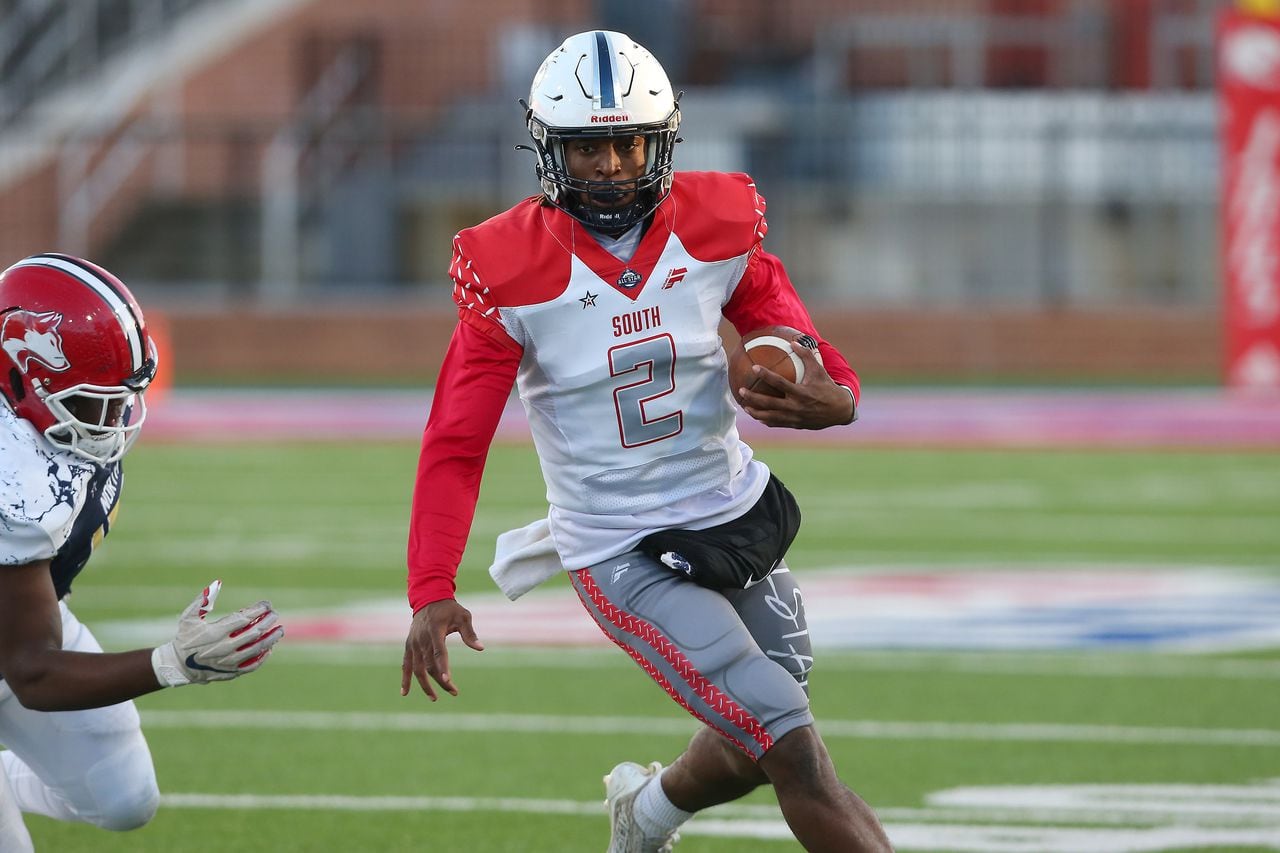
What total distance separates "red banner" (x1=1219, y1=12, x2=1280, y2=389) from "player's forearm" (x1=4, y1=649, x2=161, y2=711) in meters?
15.0

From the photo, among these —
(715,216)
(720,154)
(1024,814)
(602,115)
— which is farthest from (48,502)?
(720,154)

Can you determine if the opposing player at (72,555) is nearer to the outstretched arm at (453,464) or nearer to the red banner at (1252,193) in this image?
the outstretched arm at (453,464)

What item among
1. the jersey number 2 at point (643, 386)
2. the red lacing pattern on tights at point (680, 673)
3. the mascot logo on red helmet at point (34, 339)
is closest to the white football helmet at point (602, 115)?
the jersey number 2 at point (643, 386)

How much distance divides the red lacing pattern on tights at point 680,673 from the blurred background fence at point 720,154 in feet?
60.5

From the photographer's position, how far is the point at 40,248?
26.9 meters

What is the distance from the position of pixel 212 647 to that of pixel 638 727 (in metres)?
3.14

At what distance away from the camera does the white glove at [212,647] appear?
13.5 feet

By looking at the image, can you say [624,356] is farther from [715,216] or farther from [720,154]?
[720,154]

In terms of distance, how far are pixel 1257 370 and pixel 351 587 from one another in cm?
1052

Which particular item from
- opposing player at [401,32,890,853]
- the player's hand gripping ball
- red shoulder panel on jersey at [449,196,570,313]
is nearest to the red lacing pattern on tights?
opposing player at [401,32,890,853]

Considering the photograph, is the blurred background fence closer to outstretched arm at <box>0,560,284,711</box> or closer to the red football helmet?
the red football helmet

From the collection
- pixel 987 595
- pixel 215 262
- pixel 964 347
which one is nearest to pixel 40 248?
pixel 215 262

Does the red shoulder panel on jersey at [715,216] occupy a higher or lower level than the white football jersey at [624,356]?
higher

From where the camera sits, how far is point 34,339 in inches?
173
